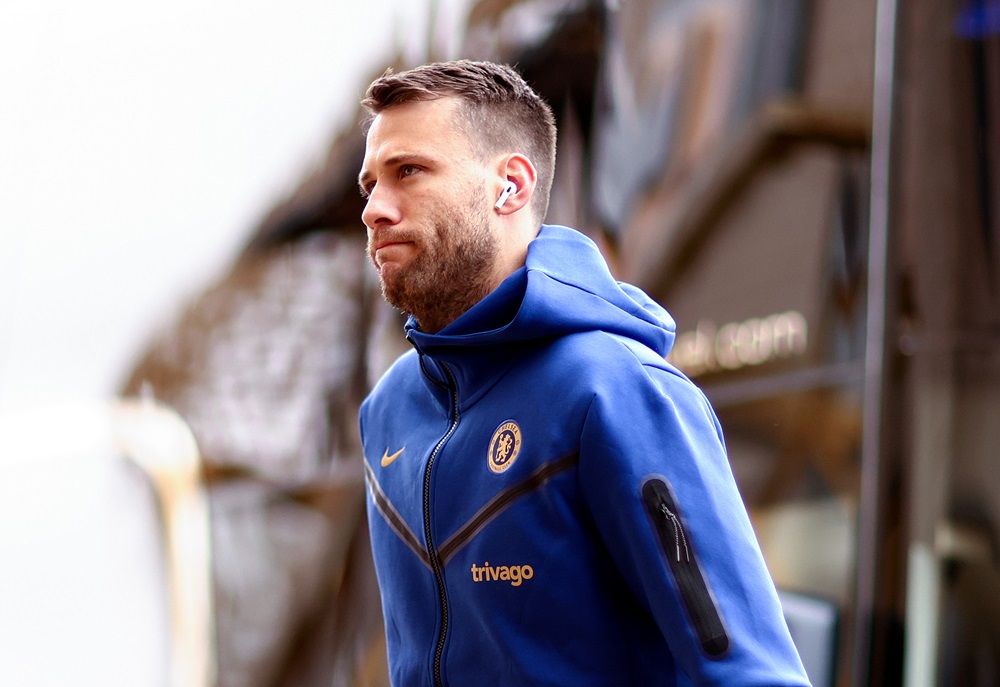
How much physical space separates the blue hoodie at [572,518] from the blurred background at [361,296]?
1.90 metres

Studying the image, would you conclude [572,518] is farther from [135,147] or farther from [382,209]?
[135,147]

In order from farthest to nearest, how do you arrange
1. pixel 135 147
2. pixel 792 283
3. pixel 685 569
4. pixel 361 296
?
pixel 792 283, pixel 361 296, pixel 135 147, pixel 685 569

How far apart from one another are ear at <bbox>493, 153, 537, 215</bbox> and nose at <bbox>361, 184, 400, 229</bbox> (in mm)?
123

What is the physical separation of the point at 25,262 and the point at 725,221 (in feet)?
6.86

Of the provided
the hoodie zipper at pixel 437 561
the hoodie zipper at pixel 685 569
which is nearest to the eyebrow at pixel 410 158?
the hoodie zipper at pixel 437 561

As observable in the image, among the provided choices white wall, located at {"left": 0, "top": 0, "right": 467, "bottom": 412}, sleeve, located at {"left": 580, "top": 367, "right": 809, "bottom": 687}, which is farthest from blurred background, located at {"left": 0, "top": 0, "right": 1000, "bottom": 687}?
sleeve, located at {"left": 580, "top": 367, "right": 809, "bottom": 687}

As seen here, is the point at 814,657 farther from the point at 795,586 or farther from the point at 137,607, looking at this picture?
the point at 137,607

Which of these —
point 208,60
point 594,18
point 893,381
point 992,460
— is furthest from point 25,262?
point 992,460

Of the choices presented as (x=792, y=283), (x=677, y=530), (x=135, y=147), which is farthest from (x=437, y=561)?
(x=792, y=283)

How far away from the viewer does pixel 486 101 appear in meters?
1.43

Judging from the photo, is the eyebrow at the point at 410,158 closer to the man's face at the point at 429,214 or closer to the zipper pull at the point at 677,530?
the man's face at the point at 429,214

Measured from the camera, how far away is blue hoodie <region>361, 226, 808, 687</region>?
118cm

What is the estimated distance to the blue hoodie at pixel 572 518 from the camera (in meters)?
1.18

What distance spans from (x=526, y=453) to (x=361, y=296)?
230 cm
